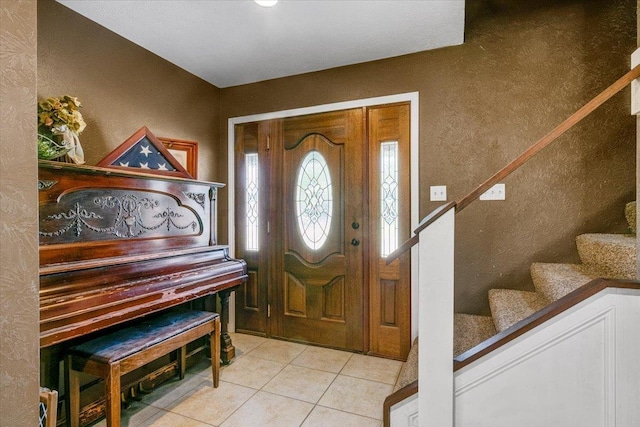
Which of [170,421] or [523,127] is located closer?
[170,421]

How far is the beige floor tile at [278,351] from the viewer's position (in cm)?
268

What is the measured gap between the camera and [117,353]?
1.56 meters

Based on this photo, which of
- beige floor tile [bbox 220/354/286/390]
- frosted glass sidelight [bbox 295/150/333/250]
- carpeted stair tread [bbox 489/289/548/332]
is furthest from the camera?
frosted glass sidelight [bbox 295/150/333/250]

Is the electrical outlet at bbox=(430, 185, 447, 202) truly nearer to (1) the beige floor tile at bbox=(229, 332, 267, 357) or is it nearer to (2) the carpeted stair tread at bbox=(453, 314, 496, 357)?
(2) the carpeted stair tread at bbox=(453, 314, 496, 357)

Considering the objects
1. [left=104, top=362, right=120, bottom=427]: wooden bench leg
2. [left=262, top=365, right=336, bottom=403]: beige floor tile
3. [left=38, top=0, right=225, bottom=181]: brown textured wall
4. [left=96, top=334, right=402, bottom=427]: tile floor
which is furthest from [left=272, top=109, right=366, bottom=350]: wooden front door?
[left=104, top=362, right=120, bottom=427]: wooden bench leg

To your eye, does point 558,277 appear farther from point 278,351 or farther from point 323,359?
point 278,351

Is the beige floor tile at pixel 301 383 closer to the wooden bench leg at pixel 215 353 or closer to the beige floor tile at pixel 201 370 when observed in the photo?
the wooden bench leg at pixel 215 353

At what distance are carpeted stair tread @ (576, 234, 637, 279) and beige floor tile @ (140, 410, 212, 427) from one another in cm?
237

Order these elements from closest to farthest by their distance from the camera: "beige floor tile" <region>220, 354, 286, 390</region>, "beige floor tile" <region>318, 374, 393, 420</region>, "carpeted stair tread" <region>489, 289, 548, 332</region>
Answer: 1. "carpeted stair tread" <region>489, 289, 548, 332</region>
2. "beige floor tile" <region>318, 374, 393, 420</region>
3. "beige floor tile" <region>220, 354, 286, 390</region>

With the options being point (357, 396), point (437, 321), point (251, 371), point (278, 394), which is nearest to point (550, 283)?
point (437, 321)

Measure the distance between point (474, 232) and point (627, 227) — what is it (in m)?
0.92

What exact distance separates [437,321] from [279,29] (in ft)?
7.11

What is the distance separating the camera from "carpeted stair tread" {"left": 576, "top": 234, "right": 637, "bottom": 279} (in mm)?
1508

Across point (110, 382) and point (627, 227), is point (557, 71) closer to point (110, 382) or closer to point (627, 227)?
point (627, 227)
